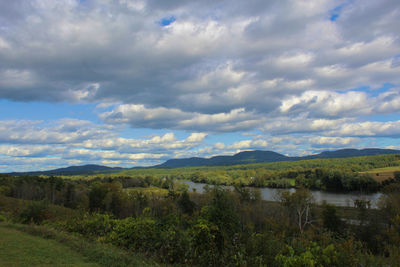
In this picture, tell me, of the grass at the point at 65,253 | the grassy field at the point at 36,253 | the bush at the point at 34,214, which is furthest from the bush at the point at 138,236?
the bush at the point at 34,214

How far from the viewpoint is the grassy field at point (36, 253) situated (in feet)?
22.9

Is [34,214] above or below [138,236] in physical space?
below

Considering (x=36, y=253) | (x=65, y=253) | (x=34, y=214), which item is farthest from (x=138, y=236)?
(x=34, y=214)

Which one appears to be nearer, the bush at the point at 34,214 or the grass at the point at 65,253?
the grass at the point at 65,253

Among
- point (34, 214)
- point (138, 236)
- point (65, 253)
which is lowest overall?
point (34, 214)

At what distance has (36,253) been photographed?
780 centimetres

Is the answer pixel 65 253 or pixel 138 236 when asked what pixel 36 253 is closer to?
pixel 65 253

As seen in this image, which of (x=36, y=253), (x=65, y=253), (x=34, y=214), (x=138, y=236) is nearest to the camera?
(x=36, y=253)

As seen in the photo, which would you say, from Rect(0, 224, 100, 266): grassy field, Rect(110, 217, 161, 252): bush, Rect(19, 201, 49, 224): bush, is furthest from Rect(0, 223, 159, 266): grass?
Rect(19, 201, 49, 224): bush

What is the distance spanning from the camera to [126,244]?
9328mm

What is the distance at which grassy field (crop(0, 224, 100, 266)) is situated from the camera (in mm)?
6980

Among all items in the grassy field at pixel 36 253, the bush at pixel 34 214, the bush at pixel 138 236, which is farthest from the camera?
the bush at pixel 34 214

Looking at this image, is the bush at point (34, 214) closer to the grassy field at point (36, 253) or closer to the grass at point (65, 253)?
the grass at point (65, 253)

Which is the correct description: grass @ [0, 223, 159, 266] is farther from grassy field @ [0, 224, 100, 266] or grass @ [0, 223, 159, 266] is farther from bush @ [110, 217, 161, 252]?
bush @ [110, 217, 161, 252]
